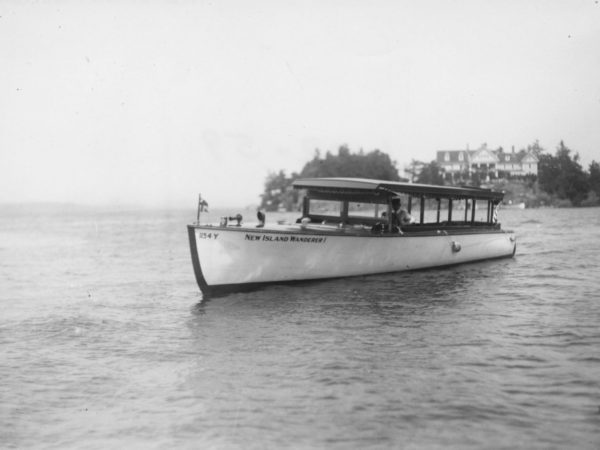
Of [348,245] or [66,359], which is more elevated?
[348,245]

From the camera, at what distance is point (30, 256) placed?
3222 centimetres

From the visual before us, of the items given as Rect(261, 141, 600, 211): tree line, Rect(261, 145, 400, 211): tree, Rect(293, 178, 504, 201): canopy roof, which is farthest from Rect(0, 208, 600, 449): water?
Rect(261, 145, 400, 211): tree

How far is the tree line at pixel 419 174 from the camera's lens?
7531cm

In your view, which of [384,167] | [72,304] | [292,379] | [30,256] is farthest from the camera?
[384,167]

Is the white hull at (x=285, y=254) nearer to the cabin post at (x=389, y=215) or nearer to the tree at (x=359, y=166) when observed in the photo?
the cabin post at (x=389, y=215)

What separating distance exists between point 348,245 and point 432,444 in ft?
36.7

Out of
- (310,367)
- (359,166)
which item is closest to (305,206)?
(310,367)

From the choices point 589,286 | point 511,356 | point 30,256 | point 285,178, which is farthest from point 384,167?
point 511,356

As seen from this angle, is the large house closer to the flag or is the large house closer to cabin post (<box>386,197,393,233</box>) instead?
cabin post (<box>386,197,393,233</box>)

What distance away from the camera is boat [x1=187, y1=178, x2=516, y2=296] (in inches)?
647

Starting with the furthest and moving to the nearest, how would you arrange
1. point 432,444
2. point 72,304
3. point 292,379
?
point 72,304, point 292,379, point 432,444

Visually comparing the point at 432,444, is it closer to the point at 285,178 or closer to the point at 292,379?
the point at 292,379

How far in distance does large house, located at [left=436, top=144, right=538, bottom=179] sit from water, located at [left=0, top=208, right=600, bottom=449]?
10431 centimetres

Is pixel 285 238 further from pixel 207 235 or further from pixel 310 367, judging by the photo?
pixel 310 367
